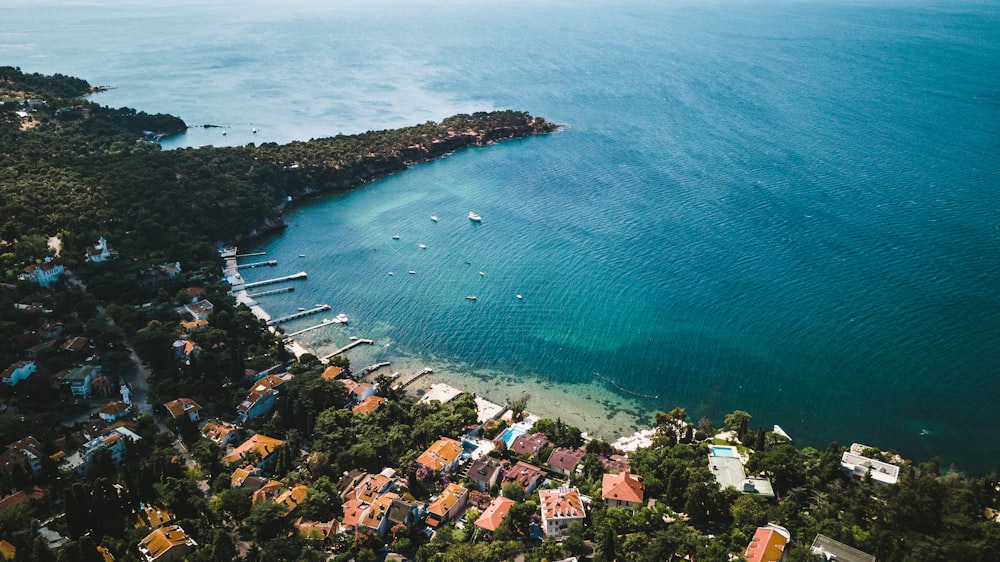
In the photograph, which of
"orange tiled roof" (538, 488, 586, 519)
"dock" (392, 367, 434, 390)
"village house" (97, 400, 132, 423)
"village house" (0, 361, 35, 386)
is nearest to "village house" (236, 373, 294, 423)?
"village house" (97, 400, 132, 423)

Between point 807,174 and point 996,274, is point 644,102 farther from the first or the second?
point 996,274

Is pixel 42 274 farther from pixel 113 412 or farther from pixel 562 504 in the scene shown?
pixel 562 504

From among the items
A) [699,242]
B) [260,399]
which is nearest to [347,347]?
[260,399]

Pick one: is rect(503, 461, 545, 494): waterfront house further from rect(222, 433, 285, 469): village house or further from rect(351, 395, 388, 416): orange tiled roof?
rect(222, 433, 285, 469): village house

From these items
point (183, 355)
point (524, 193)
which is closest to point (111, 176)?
point (183, 355)

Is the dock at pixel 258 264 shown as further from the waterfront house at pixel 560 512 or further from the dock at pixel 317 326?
the waterfront house at pixel 560 512
